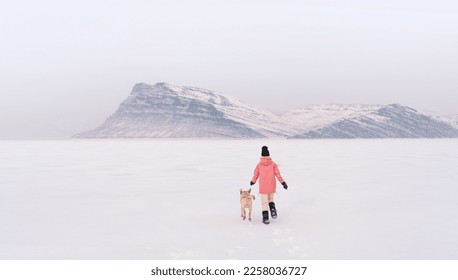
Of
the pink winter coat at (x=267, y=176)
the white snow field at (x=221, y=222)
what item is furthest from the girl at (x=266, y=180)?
the white snow field at (x=221, y=222)

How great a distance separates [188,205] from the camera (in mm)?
13281

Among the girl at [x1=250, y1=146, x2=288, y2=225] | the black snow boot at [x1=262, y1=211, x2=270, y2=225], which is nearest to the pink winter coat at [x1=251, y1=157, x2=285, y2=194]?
the girl at [x1=250, y1=146, x2=288, y2=225]

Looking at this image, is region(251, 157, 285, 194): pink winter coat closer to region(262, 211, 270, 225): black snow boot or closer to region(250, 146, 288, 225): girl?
region(250, 146, 288, 225): girl

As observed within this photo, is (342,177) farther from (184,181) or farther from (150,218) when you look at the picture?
(150,218)

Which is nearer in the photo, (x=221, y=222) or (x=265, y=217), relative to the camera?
(x=265, y=217)

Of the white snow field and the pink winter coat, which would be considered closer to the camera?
the white snow field

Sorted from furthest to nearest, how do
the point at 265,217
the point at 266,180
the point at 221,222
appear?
the point at 221,222 → the point at 266,180 → the point at 265,217

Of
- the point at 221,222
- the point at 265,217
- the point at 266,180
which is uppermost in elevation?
the point at 266,180

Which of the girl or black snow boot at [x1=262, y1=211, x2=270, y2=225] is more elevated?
the girl

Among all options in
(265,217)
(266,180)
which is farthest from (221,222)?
(266,180)

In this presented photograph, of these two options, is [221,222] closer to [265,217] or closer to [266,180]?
[265,217]

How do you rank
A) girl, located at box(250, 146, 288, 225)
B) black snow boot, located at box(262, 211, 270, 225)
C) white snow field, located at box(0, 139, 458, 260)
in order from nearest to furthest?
white snow field, located at box(0, 139, 458, 260) < black snow boot, located at box(262, 211, 270, 225) < girl, located at box(250, 146, 288, 225)

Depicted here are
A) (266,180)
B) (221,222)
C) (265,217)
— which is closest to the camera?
(265,217)
